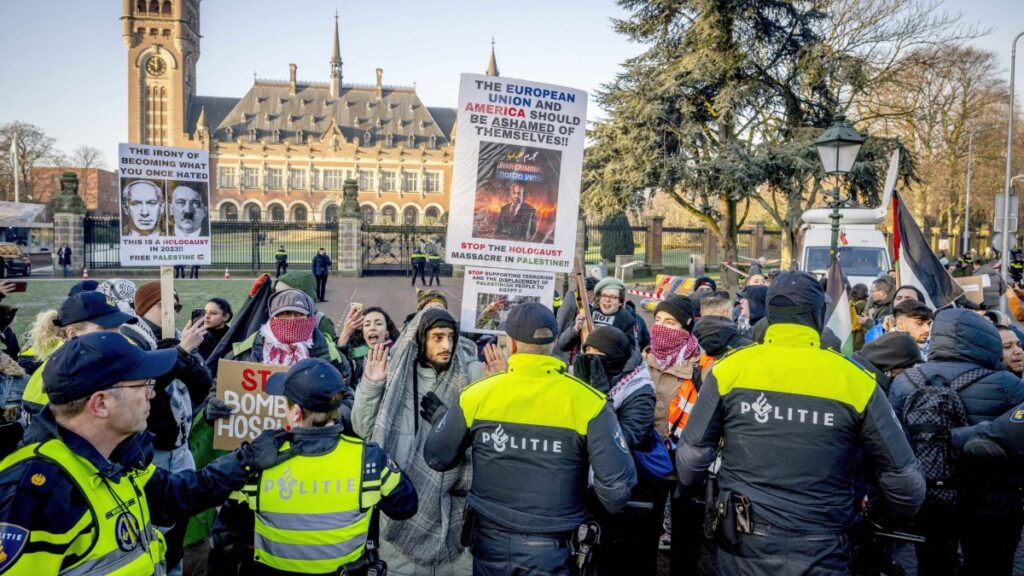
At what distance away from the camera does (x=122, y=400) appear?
222 centimetres

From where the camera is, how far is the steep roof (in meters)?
80.6

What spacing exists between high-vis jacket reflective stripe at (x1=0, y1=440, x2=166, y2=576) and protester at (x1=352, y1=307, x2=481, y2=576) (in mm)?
1403

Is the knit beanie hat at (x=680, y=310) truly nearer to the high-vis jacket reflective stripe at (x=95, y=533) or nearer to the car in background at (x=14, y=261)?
the high-vis jacket reflective stripe at (x=95, y=533)

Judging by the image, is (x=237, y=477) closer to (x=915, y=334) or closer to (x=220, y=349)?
(x=220, y=349)

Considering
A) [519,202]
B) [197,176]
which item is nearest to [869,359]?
[519,202]

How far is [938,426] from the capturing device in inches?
140

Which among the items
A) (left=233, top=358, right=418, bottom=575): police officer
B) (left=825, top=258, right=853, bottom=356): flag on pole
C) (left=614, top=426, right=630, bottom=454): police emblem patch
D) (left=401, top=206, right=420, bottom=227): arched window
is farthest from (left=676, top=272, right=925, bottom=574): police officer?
(left=401, top=206, right=420, bottom=227): arched window

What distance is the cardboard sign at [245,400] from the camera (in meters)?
4.20

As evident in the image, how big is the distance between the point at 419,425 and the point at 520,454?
880 millimetres

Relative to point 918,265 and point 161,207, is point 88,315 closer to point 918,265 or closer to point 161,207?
point 161,207

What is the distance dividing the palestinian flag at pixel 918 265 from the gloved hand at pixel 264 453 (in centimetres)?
704

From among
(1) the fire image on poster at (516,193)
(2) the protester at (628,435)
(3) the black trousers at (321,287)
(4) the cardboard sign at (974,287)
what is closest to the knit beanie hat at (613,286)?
(1) the fire image on poster at (516,193)

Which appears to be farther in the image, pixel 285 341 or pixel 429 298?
A: pixel 429 298

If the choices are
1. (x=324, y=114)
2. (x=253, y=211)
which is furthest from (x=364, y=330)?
(x=324, y=114)
